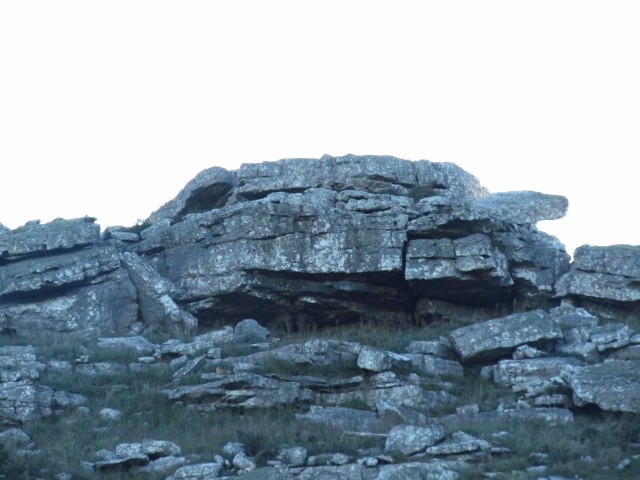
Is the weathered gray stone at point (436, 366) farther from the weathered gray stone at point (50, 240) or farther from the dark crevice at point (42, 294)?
the weathered gray stone at point (50, 240)

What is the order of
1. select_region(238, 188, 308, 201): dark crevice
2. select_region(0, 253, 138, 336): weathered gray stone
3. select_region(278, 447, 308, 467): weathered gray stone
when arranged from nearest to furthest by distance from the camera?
select_region(278, 447, 308, 467): weathered gray stone → select_region(0, 253, 138, 336): weathered gray stone → select_region(238, 188, 308, 201): dark crevice

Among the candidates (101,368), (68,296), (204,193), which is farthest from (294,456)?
(204,193)

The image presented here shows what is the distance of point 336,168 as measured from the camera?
29391 millimetres

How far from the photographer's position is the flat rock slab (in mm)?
17781

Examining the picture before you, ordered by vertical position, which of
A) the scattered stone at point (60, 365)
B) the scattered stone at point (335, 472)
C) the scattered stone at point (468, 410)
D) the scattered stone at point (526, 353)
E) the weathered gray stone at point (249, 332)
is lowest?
the scattered stone at point (335, 472)

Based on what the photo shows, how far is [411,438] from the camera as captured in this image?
15.8 meters

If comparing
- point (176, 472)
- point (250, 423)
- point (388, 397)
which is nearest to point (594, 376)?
point (388, 397)

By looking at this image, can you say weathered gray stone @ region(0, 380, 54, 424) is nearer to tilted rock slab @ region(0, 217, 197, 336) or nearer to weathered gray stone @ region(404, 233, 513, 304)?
tilted rock slab @ region(0, 217, 197, 336)

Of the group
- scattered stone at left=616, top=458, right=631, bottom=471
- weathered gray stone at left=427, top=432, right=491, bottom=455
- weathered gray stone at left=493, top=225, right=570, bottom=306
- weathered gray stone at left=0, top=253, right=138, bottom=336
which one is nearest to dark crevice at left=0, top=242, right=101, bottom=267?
weathered gray stone at left=0, top=253, right=138, bottom=336

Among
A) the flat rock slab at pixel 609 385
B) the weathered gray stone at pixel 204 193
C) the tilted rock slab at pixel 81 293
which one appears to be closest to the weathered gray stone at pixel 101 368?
the tilted rock slab at pixel 81 293

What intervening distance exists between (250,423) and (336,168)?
1237cm

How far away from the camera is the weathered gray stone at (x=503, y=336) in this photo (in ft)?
72.0

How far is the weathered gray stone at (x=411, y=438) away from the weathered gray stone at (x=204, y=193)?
15.5 m

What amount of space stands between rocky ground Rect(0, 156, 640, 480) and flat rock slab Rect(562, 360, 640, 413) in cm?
4
